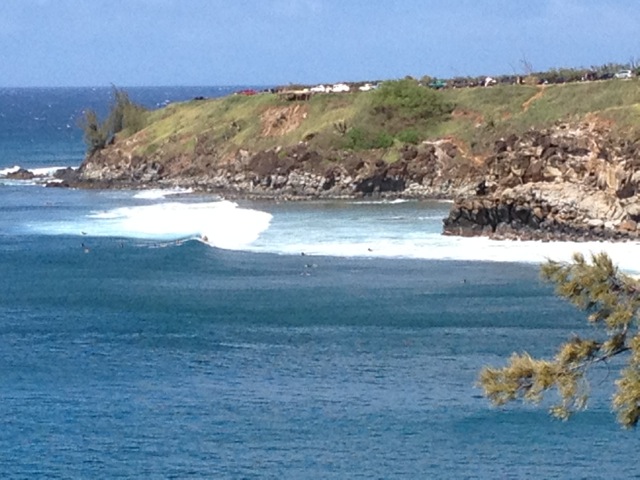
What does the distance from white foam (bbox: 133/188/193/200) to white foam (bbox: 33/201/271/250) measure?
5296 mm

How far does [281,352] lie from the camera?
1587 inches

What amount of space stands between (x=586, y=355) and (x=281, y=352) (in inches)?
944

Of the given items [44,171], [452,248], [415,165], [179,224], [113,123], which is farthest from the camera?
[44,171]

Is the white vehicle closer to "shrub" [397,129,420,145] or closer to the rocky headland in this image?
the rocky headland

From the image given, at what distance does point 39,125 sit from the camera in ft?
646

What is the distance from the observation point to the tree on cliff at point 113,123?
105750 millimetres

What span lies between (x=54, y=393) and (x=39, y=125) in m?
165

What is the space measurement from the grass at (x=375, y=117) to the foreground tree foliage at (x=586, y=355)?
6201 centimetres

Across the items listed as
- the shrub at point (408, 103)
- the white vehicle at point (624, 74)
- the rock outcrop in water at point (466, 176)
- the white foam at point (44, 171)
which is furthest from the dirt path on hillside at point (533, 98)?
the white foam at point (44, 171)

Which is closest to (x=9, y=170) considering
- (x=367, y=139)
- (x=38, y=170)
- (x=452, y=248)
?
(x=38, y=170)

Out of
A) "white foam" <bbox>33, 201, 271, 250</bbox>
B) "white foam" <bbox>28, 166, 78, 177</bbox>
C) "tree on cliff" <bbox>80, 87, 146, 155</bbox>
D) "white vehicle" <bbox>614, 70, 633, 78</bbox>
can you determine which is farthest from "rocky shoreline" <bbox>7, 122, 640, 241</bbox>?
"white vehicle" <bbox>614, 70, 633, 78</bbox>

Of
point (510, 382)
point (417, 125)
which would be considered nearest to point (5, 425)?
point (510, 382)

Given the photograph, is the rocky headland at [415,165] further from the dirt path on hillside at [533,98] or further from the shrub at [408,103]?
the shrub at [408,103]

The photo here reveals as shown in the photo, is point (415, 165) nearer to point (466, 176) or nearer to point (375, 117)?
point (466, 176)
